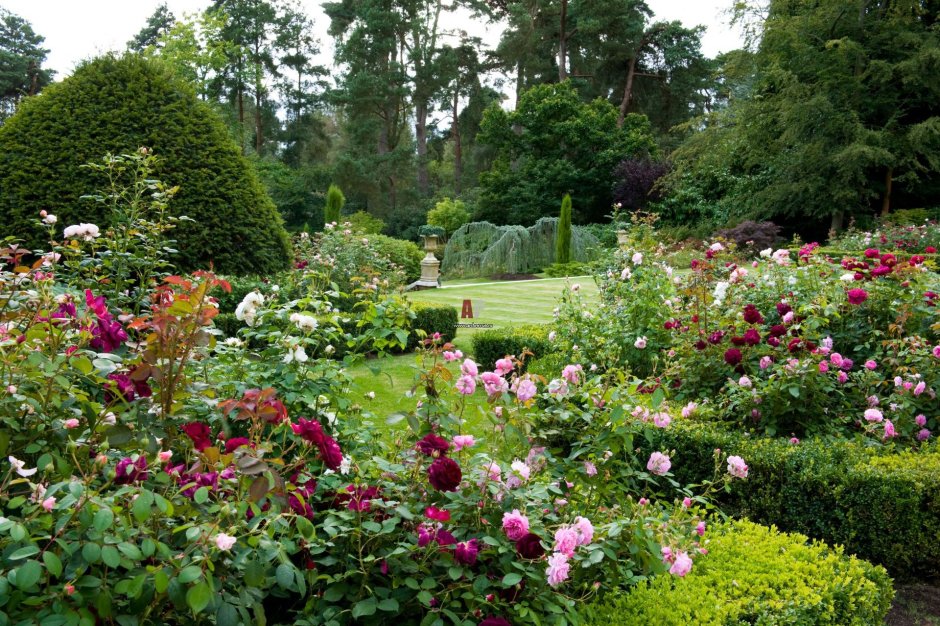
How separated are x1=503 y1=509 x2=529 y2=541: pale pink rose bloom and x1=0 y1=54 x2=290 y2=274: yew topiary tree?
524cm

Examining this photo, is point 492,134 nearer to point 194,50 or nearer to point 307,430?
point 194,50

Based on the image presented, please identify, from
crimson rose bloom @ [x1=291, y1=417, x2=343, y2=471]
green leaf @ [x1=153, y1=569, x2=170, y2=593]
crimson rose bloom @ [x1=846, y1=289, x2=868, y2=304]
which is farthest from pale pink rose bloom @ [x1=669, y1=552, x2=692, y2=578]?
crimson rose bloom @ [x1=846, y1=289, x2=868, y2=304]

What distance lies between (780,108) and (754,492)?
648 inches

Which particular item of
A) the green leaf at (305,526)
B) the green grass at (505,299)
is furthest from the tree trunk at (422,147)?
the green leaf at (305,526)

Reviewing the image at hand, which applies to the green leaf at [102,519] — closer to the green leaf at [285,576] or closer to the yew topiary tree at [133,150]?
the green leaf at [285,576]

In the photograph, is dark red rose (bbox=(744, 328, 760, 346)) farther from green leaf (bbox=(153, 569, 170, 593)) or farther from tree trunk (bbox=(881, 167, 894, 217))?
tree trunk (bbox=(881, 167, 894, 217))

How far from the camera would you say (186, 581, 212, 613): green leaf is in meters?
1.18

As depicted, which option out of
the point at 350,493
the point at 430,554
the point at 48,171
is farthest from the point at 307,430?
the point at 48,171

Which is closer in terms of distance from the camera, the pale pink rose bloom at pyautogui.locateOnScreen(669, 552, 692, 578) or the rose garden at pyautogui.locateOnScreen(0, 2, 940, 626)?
the rose garden at pyautogui.locateOnScreen(0, 2, 940, 626)

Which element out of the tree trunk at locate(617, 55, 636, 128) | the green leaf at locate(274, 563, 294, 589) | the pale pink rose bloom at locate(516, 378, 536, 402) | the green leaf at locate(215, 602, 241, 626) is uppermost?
the tree trunk at locate(617, 55, 636, 128)

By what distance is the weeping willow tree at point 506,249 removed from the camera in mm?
17953

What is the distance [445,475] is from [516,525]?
203 millimetres

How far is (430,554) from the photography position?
5.42ft

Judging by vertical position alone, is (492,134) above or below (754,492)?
above
